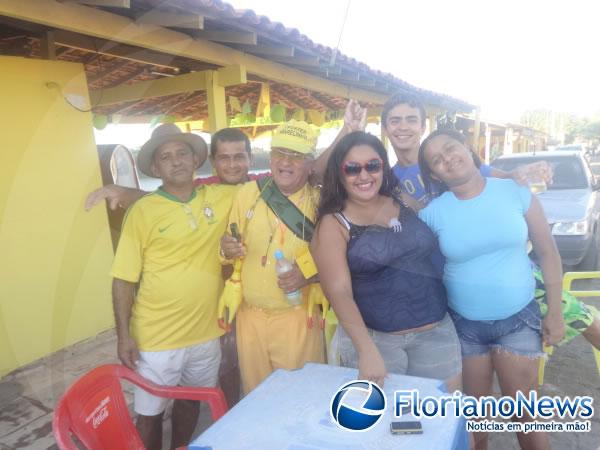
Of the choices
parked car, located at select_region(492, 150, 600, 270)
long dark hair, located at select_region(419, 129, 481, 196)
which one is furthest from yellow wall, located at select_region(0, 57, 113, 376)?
parked car, located at select_region(492, 150, 600, 270)

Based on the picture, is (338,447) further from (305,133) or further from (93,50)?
(93,50)

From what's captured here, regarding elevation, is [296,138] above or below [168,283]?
above

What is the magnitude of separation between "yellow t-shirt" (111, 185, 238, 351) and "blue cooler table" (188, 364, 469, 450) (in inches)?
26.3

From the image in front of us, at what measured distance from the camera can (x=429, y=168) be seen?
218cm

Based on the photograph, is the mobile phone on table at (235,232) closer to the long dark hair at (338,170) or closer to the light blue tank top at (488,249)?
the long dark hair at (338,170)

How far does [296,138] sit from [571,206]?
15.8 ft

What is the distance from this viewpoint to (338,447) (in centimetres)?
138

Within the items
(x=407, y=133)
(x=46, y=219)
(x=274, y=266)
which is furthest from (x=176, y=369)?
(x=46, y=219)

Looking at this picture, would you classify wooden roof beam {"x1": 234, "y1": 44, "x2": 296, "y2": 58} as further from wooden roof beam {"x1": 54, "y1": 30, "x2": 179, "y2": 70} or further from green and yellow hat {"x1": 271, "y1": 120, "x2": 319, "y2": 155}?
green and yellow hat {"x1": 271, "y1": 120, "x2": 319, "y2": 155}

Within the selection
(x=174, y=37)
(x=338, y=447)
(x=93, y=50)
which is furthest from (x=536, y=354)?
(x=93, y=50)

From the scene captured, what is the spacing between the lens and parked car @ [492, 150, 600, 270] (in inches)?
205

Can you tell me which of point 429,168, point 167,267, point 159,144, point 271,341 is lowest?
point 271,341

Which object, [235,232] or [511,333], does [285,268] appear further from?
[511,333]

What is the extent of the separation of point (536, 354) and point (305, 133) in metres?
1.48
